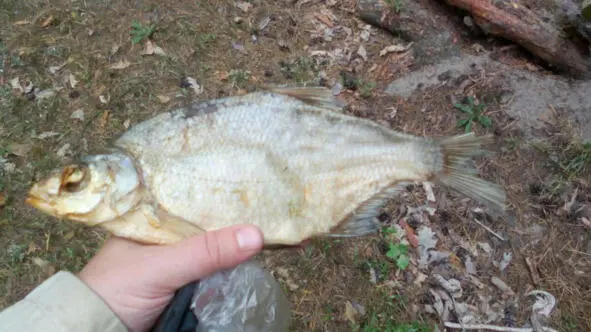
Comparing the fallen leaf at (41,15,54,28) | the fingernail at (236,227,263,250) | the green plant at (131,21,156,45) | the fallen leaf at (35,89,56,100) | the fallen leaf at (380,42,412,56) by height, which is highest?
the fingernail at (236,227,263,250)

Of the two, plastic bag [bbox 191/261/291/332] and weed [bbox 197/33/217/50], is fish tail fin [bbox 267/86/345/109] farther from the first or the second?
weed [bbox 197/33/217/50]

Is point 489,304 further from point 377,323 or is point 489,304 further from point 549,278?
point 377,323

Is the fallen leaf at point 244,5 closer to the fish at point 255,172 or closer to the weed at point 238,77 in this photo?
the weed at point 238,77

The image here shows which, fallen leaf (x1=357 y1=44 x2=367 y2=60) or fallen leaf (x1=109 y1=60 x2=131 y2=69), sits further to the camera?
fallen leaf (x1=357 y1=44 x2=367 y2=60)

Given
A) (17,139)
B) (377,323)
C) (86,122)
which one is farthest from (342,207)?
(17,139)

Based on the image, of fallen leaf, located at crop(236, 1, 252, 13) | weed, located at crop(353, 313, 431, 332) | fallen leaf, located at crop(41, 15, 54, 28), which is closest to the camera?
weed, located at crop(353, 313, 431, 332)

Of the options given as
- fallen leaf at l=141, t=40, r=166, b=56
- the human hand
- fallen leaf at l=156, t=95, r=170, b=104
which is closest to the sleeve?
the human hand

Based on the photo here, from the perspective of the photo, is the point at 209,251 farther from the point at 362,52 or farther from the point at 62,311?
the point at 362,52
